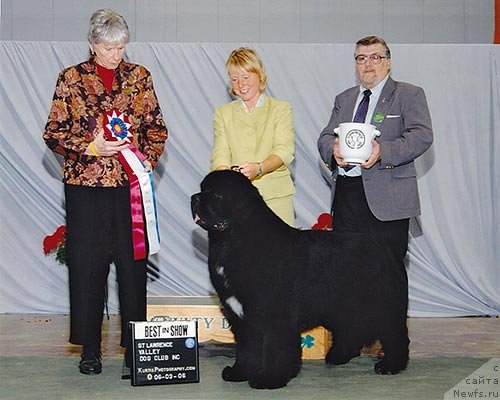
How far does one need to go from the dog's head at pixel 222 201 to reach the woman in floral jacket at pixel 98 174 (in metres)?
0.39

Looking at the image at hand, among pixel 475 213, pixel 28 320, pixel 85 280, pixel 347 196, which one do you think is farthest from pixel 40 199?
pixel 475 213

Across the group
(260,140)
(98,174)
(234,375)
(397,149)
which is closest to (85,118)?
A: (98,174)

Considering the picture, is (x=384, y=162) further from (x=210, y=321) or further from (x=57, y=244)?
(x=57, y=244)

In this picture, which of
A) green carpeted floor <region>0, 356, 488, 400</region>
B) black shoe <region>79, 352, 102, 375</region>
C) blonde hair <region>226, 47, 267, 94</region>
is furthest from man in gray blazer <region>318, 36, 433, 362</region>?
black shoe <region>79, 352, 102, 375</region>

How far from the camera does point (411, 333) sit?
5.28m

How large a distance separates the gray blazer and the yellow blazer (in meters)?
0.24

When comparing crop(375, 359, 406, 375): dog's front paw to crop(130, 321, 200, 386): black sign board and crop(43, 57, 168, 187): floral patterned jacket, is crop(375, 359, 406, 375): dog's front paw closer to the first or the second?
crop(130, 321, 200, 386): black sign board

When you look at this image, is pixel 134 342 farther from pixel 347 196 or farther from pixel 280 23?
pixel 280 23

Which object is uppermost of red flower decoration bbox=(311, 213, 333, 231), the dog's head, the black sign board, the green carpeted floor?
the dog's head

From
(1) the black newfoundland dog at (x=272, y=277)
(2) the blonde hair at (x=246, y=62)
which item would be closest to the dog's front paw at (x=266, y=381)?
(1) the black newfoundland dog at (x=272, y=277)

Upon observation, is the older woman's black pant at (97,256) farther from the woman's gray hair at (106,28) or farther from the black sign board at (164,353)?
the woman's gray hair at (106,28)

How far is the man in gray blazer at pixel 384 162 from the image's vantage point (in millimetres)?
3625

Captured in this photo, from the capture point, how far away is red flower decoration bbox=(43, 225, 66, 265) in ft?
18.6

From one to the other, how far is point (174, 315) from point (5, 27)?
3.43 meters
